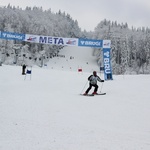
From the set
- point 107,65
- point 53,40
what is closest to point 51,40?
point 53,40

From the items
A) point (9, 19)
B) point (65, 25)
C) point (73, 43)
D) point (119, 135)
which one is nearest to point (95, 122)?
point (119, 135)

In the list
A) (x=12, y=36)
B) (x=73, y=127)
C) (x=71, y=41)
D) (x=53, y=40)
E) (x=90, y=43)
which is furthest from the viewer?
(x=12, y=36)

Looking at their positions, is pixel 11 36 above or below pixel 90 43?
above

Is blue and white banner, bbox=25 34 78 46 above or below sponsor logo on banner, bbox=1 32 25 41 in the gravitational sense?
below

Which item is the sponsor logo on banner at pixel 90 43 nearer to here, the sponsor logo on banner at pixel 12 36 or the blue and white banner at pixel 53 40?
the blue and white banner at pixel 53 40

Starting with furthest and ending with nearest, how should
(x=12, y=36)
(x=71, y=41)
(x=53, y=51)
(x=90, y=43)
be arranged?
(x=53, y=51), (x=12, y=36), (x=71, y=41), (x=90, y=43)

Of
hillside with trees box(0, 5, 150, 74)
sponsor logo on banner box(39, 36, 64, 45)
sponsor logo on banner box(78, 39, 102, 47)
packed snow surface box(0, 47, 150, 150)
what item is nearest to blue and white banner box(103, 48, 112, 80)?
sponsor logo on banner box(78, 39, 102, 47)

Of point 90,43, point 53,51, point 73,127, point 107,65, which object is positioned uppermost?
point 53,51

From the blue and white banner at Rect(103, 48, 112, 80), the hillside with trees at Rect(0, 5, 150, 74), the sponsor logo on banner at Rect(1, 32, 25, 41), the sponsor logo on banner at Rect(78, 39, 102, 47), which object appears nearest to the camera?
the blue and white banner at Rect(103, 48, 112, 80)

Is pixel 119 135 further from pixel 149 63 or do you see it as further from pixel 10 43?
pixel 149 63

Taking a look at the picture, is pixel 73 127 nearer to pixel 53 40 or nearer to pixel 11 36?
pixel 53 40

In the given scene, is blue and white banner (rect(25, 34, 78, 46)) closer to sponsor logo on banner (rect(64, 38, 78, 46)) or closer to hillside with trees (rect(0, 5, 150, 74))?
sponsor logo on banner (rect(64, 38, 78, 46))

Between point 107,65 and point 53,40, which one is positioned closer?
point 107,65

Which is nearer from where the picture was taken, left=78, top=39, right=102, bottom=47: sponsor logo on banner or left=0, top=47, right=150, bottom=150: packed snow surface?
left=0, top=47, right=150, bottom=150: packed snow surface
